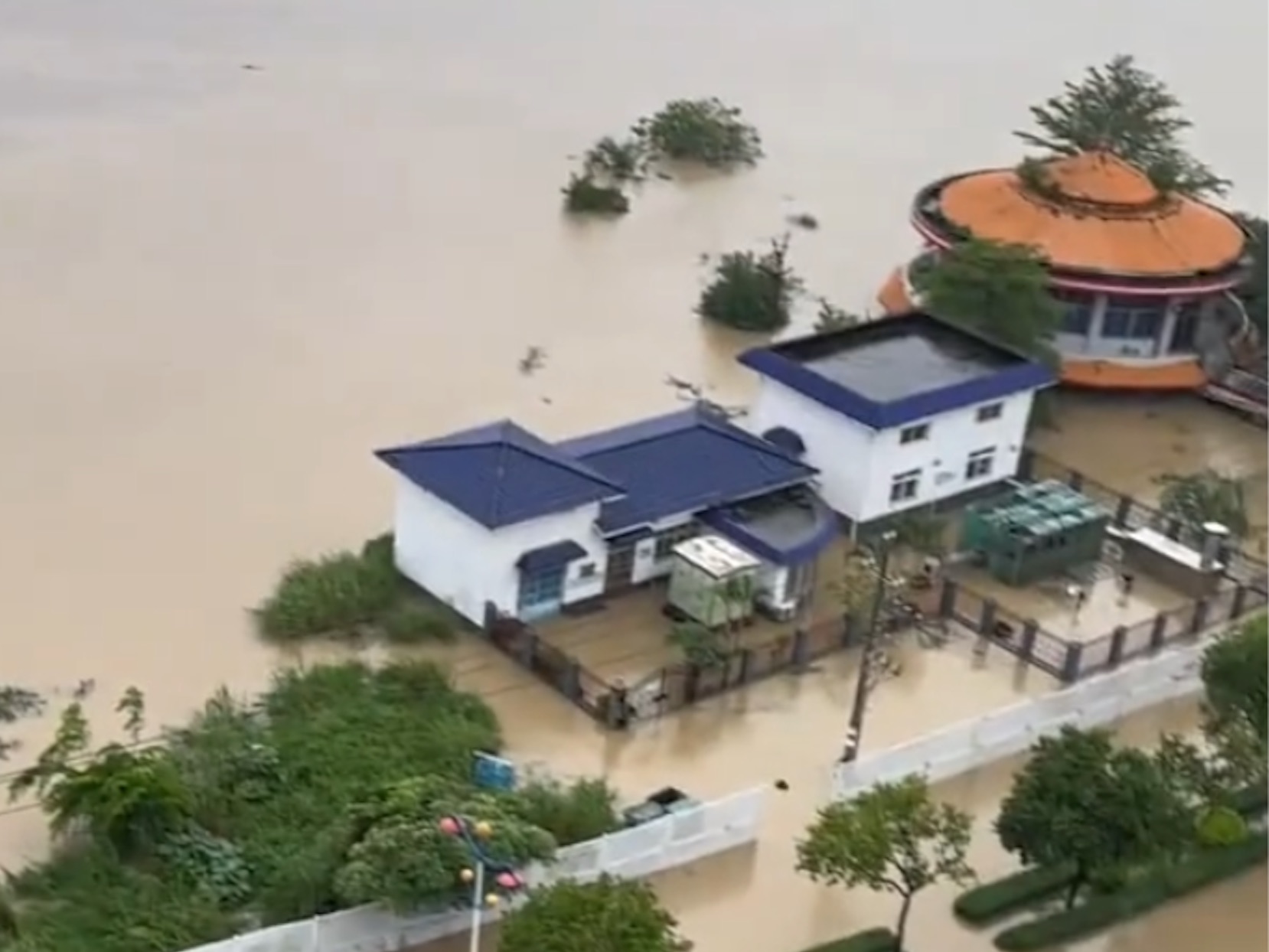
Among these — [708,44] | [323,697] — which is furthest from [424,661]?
[708,44]

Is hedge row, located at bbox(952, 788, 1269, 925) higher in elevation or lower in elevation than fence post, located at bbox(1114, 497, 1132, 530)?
higher

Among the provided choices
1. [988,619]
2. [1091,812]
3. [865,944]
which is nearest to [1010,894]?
[1091,812]

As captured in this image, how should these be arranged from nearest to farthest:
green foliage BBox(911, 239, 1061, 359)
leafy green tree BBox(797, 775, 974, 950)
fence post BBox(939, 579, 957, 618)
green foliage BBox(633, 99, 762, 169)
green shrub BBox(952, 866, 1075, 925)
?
leafy green tree BBox(797, 775, 974, 950) → green shrub BBox(952, 866, 1075, 925) → fence post BBox(939, 579, 957, 618) → green foliage BBox(911, 239, 1061, 359) → green foliage BBox(633, 99, 762, 169)

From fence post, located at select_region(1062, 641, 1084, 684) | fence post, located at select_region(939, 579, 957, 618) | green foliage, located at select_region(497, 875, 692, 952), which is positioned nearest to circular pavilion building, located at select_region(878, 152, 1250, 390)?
fence post, located at select_region(939, 579, 957, 618)

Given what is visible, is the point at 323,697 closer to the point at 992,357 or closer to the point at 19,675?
the point at 19,675

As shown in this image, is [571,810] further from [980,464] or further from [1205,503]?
[1205,503]

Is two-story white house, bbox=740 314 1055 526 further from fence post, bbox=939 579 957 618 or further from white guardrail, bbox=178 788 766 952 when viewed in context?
white guardrail, bbox=178 788 766 952

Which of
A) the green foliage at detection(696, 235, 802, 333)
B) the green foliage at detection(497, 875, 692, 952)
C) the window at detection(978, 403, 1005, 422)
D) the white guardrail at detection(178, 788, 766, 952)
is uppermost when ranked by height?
the green foliage at detection(497, 875, 692, 952)
